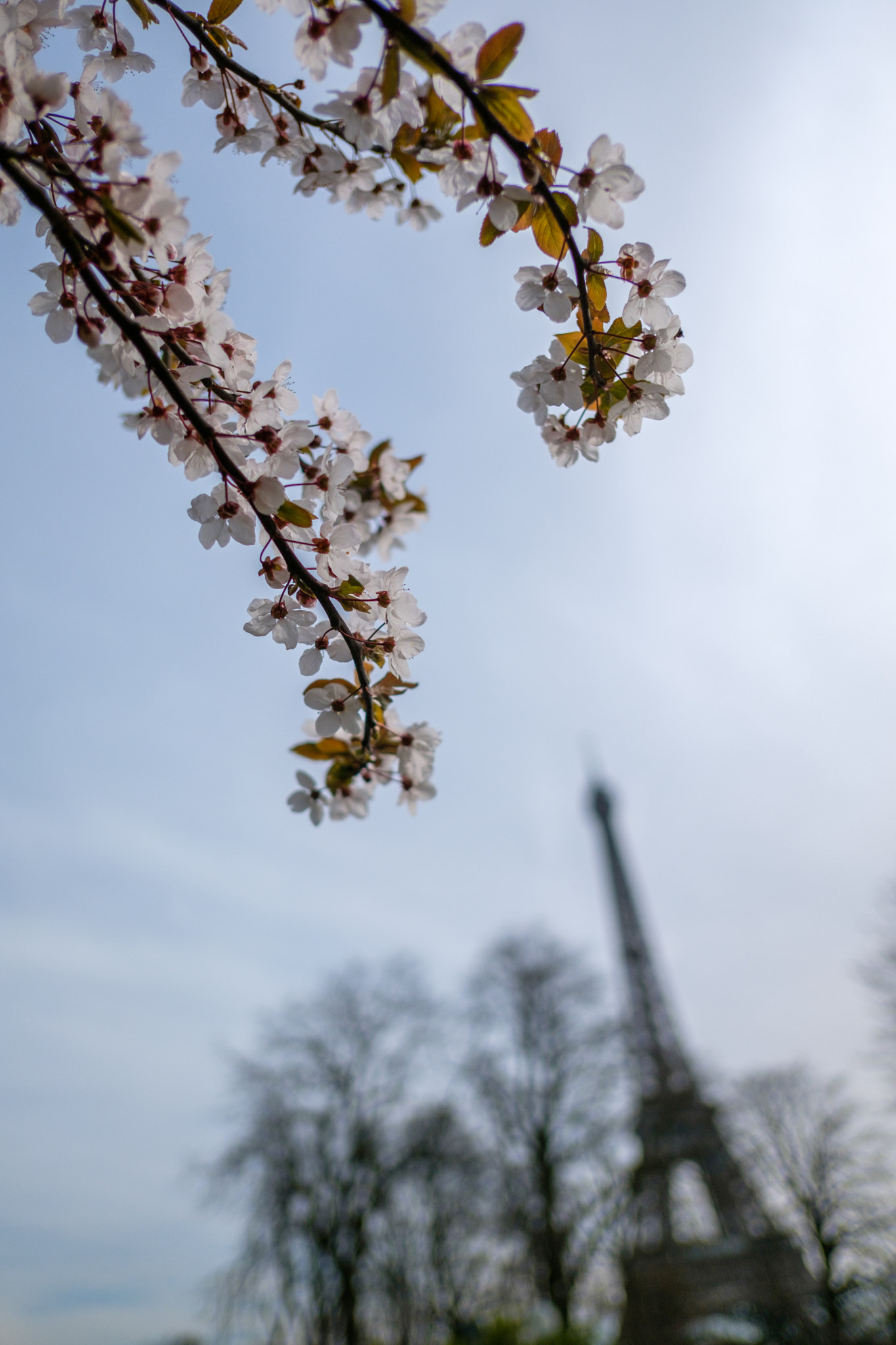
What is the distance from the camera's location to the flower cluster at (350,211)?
44.1 inches

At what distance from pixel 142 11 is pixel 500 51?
0.86 metres

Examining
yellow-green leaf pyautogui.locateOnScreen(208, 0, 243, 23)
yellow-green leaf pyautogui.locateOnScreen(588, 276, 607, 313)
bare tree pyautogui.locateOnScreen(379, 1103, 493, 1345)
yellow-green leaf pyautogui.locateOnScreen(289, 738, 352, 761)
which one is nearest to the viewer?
yellow-green leaf pyautogui.locateOnScreen(588, 276, 607, 313)

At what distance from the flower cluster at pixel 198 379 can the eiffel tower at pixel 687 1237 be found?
10685 mm

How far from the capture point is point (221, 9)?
147 cm

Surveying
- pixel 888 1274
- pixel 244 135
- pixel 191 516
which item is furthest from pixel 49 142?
pixel 888 1274

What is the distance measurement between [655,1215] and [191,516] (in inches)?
568

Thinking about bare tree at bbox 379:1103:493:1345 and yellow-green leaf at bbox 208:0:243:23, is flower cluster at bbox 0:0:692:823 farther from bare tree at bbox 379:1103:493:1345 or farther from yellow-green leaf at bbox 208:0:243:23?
bare tree at bbox 379:1103:493:1345

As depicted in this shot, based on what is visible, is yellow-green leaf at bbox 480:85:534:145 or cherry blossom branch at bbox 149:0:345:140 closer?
yellow-green leaf at bbox 480:85:534:145

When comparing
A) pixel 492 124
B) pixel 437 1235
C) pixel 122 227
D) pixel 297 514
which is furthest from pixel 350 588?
pixel 437 1235

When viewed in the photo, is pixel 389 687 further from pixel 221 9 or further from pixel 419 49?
pixel 221 9

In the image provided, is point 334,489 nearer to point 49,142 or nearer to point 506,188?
point 506,188

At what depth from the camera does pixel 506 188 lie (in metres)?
1.19

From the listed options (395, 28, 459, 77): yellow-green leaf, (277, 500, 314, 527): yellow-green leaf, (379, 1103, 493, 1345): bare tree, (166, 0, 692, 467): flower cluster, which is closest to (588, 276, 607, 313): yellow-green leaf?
(166, 0, 692, 467): flower cluster

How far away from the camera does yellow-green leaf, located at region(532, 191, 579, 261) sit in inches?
47.9
